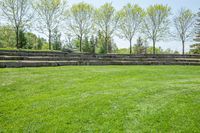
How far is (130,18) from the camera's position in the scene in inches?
1341

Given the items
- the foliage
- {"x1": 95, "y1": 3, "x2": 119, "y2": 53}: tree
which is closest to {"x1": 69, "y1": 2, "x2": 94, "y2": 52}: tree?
{"x1": 95, "y1": 3, "x2": 119, "y2": 53}: tree

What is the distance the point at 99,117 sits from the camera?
388cm

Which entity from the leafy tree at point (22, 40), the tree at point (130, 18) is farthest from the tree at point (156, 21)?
the leafy tree at point (22, 40)

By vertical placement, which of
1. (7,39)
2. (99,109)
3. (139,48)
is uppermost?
(7,39)

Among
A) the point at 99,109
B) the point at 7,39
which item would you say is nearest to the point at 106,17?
the point at 7,39

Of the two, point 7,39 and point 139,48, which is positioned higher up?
point 7,39

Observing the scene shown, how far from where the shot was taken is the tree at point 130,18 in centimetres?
3406

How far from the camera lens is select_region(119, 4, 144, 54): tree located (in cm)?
3406

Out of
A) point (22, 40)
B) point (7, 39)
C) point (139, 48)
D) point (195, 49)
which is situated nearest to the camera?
point (22, 40)

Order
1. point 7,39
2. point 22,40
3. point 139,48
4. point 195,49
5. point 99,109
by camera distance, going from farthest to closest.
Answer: point 139,48 < point 7,39 < point 195,49 < point 22,40 < point 99,109

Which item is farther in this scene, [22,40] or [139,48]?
[139,48]

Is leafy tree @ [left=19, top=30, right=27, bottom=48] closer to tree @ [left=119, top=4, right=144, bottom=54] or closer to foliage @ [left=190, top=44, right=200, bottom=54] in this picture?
tree @ [left=119, top=4, right=144, bottom=54]

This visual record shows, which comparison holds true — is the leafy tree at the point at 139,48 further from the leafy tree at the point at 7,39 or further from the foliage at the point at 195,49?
the leafy tree at the point at 7,39

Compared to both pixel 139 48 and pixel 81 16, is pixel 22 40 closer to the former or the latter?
pixel 81 16
